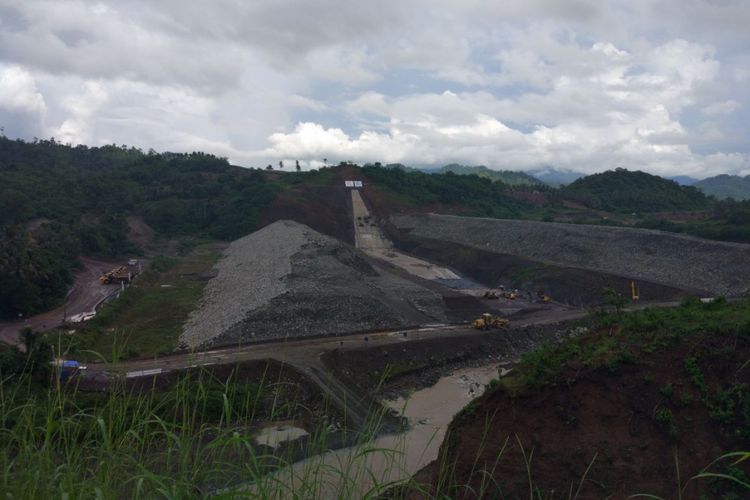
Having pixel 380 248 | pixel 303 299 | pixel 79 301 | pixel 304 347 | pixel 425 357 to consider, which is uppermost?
pixel 380 248

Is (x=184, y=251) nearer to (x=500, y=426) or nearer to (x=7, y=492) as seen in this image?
(x=500, y=426)

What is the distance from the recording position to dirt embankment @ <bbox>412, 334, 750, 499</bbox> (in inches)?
456

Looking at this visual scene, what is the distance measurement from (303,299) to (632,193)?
2562 inches

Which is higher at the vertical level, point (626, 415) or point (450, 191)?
point (450, 191)

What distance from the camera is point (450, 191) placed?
78438 millimetres

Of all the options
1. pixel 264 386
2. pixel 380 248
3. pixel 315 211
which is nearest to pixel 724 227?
pixel 380 248

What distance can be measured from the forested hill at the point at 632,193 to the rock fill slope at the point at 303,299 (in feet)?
157

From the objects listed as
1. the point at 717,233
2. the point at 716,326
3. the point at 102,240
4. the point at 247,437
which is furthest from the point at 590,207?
the point at 247,437

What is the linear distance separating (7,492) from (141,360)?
73.5 ft

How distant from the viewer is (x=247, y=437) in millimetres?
3254

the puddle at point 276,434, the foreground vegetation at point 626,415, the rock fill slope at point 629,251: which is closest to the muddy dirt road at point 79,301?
the puddle at point 276,434

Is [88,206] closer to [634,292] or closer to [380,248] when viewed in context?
[380,248]

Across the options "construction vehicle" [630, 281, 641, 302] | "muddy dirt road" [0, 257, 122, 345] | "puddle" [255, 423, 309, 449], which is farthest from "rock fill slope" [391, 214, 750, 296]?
"muddy dirt road" [0, 257, 122, 345]

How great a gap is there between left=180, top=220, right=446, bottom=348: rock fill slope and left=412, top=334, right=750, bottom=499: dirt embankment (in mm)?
13287
